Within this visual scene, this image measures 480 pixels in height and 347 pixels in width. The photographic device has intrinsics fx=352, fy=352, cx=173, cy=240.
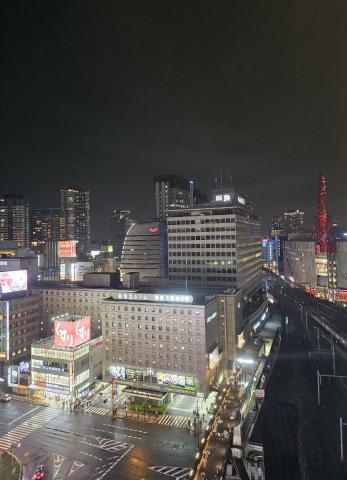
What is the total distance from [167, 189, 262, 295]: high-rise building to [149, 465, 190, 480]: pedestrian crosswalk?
66047 mm

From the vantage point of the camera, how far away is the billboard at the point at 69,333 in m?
Result: 84.0

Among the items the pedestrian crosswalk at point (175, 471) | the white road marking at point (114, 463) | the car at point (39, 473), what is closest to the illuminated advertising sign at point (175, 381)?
the white road marking at point (114, 463)

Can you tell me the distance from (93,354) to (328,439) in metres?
55.1

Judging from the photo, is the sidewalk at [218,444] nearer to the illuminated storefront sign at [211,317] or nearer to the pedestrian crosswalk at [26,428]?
the illuminated storefront sign at [211,317]

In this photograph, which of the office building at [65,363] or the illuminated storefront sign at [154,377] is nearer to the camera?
the office building at [65,363]

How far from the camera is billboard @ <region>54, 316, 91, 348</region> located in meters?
84.0

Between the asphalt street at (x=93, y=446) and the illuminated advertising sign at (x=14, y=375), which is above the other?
the illuminated advertising sign at (x=14, y=375)

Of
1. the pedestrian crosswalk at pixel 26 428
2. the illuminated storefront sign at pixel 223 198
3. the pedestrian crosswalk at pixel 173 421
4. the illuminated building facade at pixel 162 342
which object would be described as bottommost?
the pedestrian crosswalk at pixel 173 421

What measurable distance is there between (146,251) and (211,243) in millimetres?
56490

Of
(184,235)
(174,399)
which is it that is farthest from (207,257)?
(174,399)

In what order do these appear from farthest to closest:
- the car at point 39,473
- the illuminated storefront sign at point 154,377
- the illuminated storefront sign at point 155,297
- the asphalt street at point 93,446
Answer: the illuminated storefront sign at point 155,297 < the illuminated storefront sign at point 154,377 < the asphalt street at point 93,446 < the car at point 39,473

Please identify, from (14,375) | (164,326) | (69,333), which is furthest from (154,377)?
(14,375)

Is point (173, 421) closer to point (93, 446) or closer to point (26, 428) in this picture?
point (93, 446)

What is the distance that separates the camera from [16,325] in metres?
97.2
